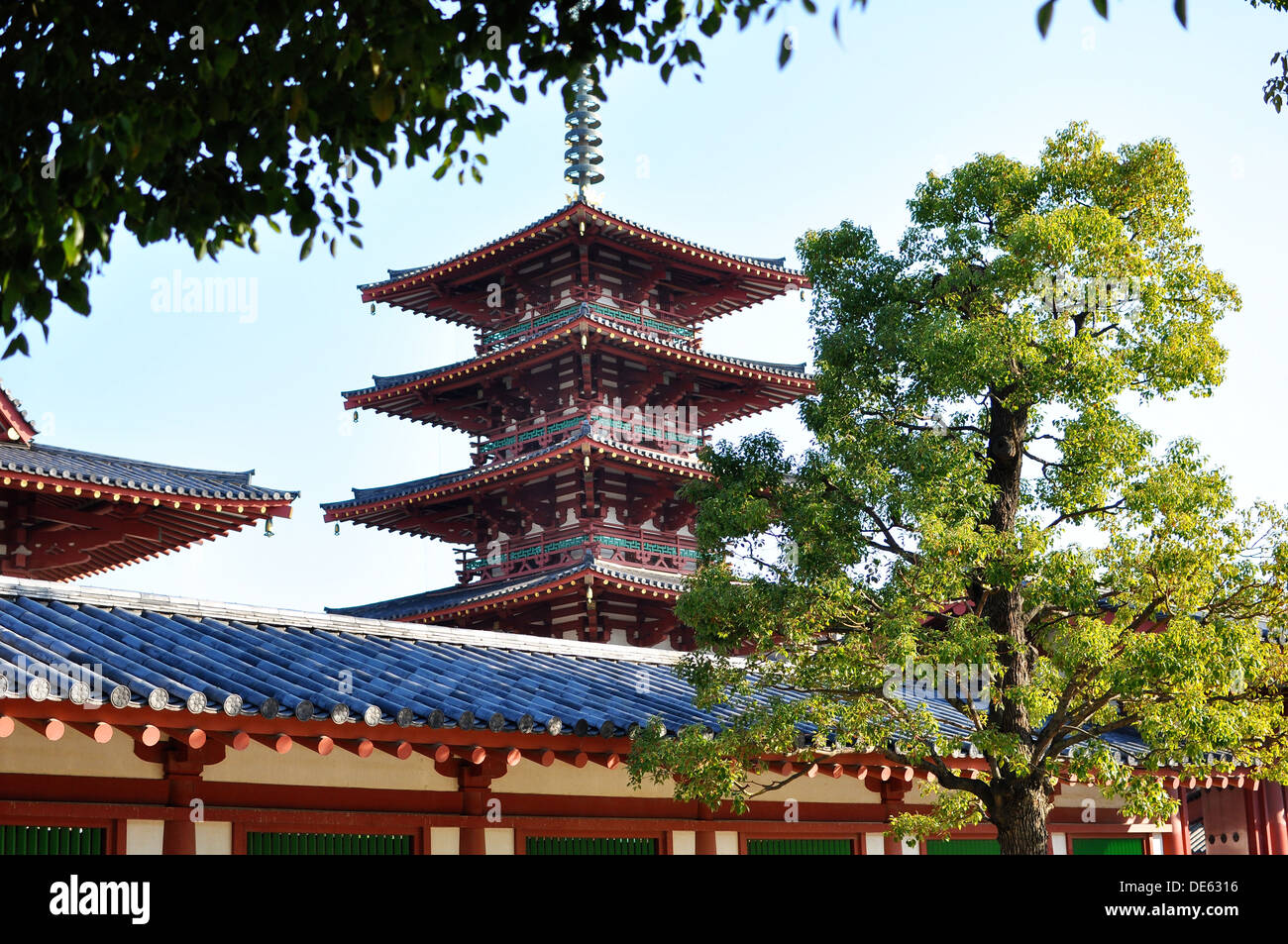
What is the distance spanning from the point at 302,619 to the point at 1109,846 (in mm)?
10442

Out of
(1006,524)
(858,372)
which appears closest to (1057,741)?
(1006,524)

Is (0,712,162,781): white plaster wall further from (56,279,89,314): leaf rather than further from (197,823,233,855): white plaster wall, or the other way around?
(56,279,89,314): leaf

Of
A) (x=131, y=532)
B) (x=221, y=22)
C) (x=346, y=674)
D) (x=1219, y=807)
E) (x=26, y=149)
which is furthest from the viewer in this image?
(x=1219, y=807)

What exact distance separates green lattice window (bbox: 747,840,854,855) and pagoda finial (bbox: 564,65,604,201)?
18.9 meters

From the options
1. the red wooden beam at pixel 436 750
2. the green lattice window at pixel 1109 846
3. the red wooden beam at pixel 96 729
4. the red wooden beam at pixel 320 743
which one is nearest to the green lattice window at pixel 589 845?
the red wooden beam at pixel 436 750

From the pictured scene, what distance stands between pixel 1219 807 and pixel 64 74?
18721 mm

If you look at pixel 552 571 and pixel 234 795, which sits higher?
pixel 552 571

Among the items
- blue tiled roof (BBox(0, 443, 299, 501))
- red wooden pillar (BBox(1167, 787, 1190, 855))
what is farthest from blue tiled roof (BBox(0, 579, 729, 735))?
red wooden pillar (BBox(1167, 787, 1190, 855))

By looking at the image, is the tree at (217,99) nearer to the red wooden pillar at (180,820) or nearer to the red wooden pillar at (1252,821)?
the red wooden pillar at (180,820)

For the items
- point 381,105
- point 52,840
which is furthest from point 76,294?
point 52,840

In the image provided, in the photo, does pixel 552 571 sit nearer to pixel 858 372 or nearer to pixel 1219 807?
pixel 1219 807

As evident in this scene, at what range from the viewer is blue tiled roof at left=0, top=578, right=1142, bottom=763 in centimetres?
876

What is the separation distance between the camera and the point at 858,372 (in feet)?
37.3

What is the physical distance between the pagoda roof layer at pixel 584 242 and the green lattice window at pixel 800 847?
15913mm
